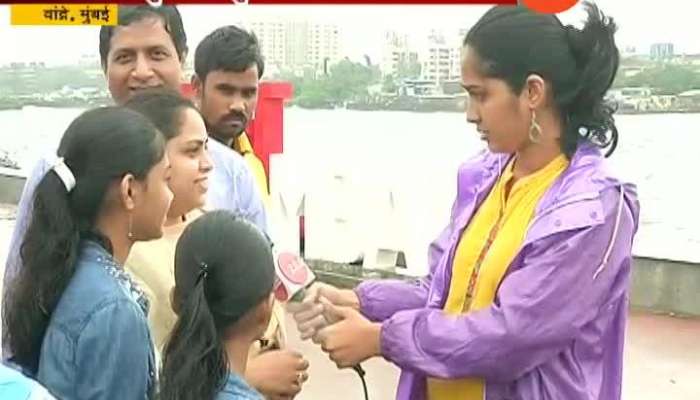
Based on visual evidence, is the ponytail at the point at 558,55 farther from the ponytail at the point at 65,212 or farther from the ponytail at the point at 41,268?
the ponytail at the point at 41,268

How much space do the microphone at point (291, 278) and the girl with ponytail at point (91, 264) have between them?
27 centimetres

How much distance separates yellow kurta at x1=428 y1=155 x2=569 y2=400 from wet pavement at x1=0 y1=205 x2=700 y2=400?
7.50 ft

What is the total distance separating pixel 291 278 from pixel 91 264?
1.33ft

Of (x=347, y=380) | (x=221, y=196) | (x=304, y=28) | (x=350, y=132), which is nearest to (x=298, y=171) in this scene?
(x=350, y=132)

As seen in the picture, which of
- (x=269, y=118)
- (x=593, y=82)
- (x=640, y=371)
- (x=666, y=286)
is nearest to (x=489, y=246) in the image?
(x=593, y=82)

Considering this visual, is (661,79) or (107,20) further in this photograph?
(661,79)

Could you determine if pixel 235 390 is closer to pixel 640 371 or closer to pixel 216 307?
pixel 216 307

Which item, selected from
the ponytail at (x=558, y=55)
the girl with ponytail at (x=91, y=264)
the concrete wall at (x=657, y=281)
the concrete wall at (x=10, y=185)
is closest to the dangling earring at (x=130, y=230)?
the girl with ponytail at (x=91, y=264)

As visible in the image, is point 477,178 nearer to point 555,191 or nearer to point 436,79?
point 555,191

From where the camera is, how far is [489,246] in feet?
6.16

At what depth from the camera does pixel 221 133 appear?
8.87 ft

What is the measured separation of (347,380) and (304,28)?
1.63 meters

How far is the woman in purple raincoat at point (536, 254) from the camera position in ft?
5.69

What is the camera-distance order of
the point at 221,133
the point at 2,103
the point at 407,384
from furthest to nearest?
the point at 2,103
the point at 221,133
the point at 407,384
